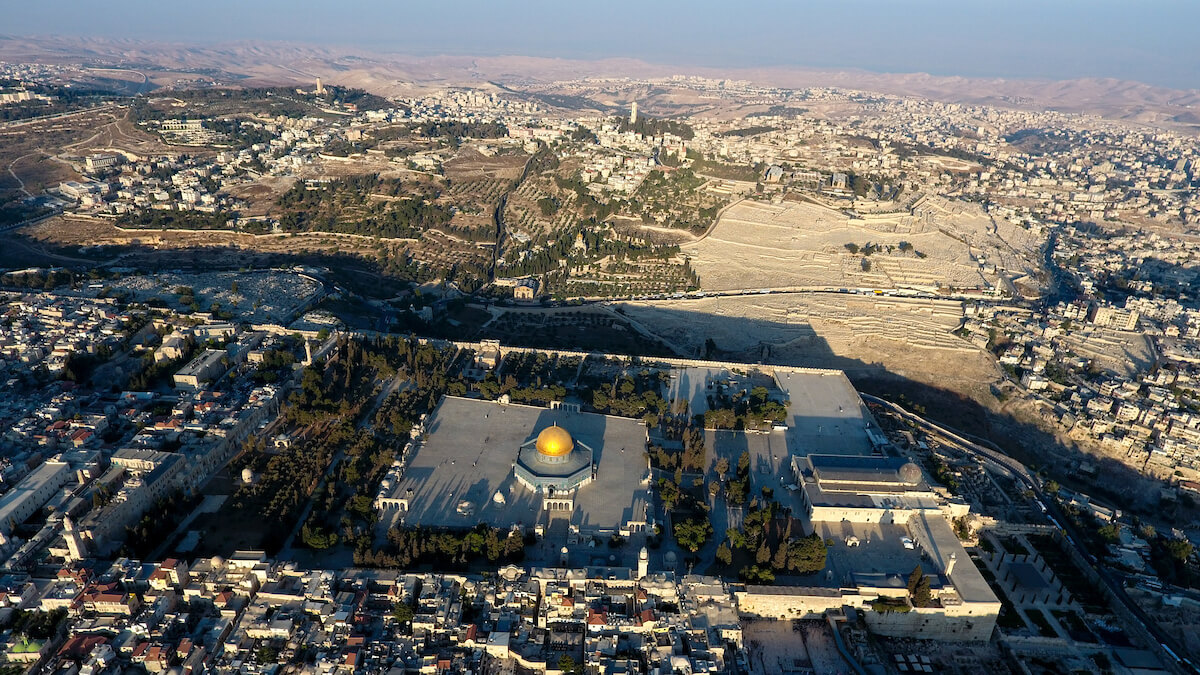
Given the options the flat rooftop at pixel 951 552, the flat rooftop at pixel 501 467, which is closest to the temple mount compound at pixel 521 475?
the flat rooftop at pixel 501 467

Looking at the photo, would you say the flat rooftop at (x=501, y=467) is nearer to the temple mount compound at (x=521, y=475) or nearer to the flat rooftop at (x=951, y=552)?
the temple mount compound at (x=521, y=475)

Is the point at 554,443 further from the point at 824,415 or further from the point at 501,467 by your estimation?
the point at 824,415

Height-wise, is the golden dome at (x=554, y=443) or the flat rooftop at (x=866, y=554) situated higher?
the golden dome at (x=554, y=443)

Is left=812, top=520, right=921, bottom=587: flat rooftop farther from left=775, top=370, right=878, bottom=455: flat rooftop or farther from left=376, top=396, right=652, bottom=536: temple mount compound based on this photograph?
left=376, top=396, right=652, bottom=536: temple mount compound

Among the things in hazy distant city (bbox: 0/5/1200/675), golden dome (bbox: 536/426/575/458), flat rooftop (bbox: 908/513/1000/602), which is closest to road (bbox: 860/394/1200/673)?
hazy distant city (bbox: 0/5/1200/675)

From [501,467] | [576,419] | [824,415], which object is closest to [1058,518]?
[824,415]
